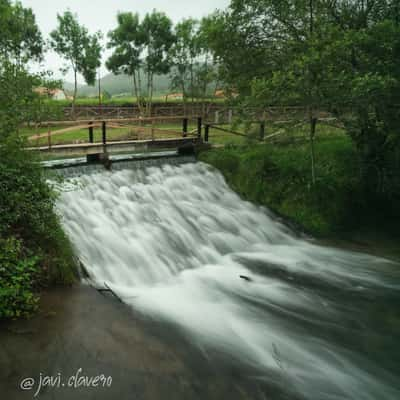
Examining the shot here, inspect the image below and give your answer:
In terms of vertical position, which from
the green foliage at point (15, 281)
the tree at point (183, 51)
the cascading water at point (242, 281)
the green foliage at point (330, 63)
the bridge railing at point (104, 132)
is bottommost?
the cascading water at point (242, 281)

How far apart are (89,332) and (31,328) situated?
2.21 feet

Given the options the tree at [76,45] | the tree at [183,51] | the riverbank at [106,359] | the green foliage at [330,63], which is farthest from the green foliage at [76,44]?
the riverbank at [106,359]

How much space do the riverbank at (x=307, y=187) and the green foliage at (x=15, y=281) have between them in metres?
7.84

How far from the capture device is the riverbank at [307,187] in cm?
1084

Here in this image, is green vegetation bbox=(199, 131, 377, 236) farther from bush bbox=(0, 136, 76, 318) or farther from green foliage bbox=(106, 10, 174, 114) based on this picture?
green foliage bbox=(106, 10, 174, 114)

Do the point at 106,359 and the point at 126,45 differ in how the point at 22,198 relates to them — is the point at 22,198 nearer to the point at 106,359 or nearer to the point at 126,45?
the point at 106,359

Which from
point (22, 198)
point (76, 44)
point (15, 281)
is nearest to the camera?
point (15, 281)

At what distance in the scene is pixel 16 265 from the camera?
4867mm

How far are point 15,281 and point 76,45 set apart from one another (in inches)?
1402

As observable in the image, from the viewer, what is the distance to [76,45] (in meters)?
34.9

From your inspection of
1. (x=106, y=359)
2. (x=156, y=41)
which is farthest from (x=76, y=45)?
(x=106, y=359)

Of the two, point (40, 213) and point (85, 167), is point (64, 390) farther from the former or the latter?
point (85, 167)

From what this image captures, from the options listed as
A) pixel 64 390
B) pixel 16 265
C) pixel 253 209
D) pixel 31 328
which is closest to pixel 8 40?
pixel 16 265

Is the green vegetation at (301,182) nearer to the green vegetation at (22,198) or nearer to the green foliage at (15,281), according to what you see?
the green vegetation at (22,198)
